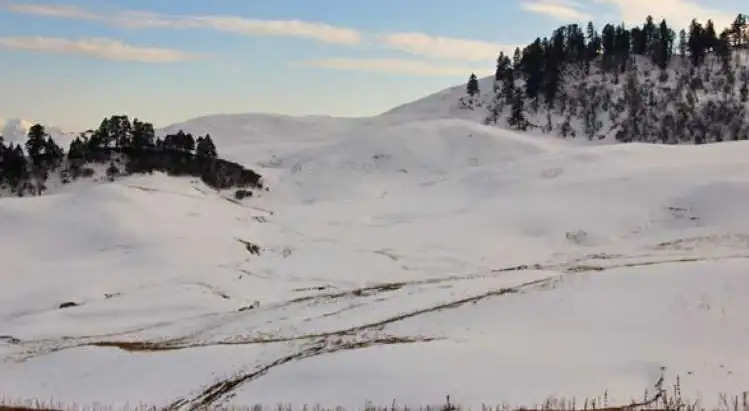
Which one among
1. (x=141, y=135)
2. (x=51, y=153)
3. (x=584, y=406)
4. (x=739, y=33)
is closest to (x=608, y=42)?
(x=739, y=33)

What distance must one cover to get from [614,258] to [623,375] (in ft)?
75.8

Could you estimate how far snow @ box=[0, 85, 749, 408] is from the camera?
65.3 feet

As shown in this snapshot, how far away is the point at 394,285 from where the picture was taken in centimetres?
3819

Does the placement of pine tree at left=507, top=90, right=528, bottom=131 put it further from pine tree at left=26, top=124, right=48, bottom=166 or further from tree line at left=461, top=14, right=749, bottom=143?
pine tree at left=26, top=124, right=48, bottom=166

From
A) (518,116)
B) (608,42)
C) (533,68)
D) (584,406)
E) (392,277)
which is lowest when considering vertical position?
(392,277)

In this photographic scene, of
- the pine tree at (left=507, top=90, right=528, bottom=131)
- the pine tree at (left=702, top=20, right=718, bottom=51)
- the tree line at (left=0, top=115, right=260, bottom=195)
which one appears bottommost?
the tree line at (left=0, top=115, right=260, bottom=195)

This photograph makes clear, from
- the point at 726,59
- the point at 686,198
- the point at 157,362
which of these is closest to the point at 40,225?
the point at 157,362

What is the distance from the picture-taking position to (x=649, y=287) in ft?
87.2

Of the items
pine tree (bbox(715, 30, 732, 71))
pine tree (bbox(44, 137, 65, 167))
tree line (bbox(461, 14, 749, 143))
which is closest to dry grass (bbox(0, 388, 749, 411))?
pine tree (bbox(44, 137, 65, 167))

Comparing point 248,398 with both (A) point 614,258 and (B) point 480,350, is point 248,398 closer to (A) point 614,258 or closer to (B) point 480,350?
(B) point 480,350

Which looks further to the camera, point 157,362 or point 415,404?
point 157,362

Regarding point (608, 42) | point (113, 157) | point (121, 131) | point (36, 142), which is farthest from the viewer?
point (608, 42)

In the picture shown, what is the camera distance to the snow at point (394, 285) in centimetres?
1989

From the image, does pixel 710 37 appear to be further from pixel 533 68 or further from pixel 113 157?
pixel 113 157
